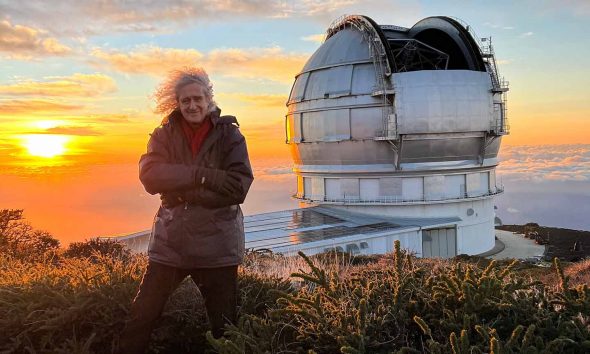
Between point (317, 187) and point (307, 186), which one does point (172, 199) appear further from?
point (307, 186)

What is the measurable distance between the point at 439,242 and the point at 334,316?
20.4 metres

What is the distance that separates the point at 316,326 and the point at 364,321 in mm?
377

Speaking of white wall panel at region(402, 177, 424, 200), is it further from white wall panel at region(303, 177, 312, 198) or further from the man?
the man

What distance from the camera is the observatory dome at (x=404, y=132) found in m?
22.1

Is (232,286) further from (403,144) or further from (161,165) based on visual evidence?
(403,144)

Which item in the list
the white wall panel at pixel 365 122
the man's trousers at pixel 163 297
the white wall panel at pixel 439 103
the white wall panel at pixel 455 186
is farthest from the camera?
the white wall panel at pixel 455 186

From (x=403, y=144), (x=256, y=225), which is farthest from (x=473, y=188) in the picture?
(x=256, y=225)

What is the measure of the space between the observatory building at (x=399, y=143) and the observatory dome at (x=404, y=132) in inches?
1.9

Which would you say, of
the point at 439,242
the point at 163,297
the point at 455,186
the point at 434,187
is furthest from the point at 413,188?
the point at 163,297

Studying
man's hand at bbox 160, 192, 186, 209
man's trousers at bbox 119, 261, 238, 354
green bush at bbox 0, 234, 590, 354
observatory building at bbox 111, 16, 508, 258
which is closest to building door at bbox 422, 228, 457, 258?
observatory building at bbox 111, 16, 508, 258

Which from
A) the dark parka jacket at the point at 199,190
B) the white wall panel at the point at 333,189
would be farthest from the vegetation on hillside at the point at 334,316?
the white wall panel at the point at 333,189

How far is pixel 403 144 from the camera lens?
22.0m

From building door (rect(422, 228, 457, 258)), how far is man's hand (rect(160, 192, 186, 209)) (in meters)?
19.7

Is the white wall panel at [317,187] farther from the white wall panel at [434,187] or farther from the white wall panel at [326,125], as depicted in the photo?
the white wall panel at [434,187]
